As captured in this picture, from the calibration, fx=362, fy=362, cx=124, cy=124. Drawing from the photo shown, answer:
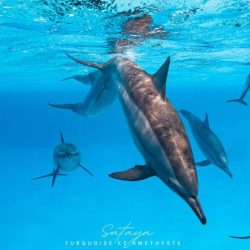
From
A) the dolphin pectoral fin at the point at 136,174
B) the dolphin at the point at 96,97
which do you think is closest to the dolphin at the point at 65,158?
the dolphin at the point at 96,97

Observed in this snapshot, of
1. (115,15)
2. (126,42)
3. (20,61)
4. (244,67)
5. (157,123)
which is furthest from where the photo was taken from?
(244,67)

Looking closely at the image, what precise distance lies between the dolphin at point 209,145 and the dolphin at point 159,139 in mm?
4101

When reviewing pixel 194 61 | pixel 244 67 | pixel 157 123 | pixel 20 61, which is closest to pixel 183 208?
pixel 194 61

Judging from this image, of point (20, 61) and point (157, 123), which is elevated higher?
point (157, 123)

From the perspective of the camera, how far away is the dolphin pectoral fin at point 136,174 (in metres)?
3.46

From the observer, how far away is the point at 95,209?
22734 millimetres

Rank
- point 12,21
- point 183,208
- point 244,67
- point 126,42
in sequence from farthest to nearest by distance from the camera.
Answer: point 244,67
point 183,208
point 126,42
point 12,21

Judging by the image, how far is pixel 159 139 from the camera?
3.53 m

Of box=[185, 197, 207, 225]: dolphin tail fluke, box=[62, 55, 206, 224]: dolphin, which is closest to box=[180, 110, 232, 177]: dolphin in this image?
box=[62, 55, 206, 224]: dolphin

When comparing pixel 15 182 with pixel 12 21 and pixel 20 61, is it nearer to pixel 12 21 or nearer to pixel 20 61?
pixel 20 61

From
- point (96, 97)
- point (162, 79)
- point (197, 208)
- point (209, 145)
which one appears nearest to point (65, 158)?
point (96, 97)

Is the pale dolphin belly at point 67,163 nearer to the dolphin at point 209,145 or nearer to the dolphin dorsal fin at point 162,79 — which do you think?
the dolphin at point 209,145

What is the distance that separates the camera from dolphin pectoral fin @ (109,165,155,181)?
3.46m

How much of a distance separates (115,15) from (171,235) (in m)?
11.4
